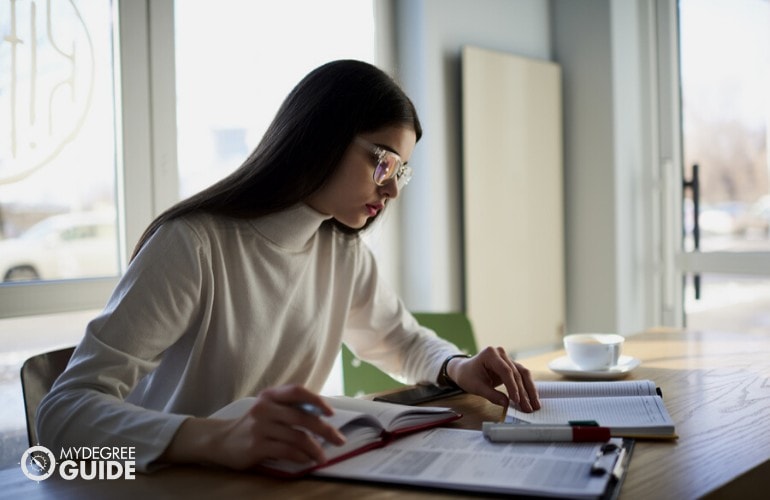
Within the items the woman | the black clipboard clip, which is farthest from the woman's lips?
the black clipboard clip

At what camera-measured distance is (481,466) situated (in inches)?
35.0

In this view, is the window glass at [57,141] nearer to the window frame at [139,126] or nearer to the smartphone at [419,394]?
the window frame at [139,126]

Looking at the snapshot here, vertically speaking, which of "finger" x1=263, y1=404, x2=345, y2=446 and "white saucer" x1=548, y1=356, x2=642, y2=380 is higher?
"finger" x1=263, y1=404, x2=345, y2=446

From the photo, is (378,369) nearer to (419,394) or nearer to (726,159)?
(419,394)

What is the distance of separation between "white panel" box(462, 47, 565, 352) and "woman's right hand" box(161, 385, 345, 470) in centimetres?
223

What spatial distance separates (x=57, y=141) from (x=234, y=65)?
2.23ft

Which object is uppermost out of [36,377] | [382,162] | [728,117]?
[728,117]

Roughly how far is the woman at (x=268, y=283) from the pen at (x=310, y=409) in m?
0.26

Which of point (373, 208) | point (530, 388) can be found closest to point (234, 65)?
point (373, 208)

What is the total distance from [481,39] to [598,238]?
1054 mm

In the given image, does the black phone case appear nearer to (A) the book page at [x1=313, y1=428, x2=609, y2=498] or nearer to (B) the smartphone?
(B) the smartphone

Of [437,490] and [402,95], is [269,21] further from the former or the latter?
[437,490]

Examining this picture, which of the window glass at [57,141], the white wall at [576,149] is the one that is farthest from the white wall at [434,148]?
the window glass at [57,141]

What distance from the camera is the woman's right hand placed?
0.86 meters
